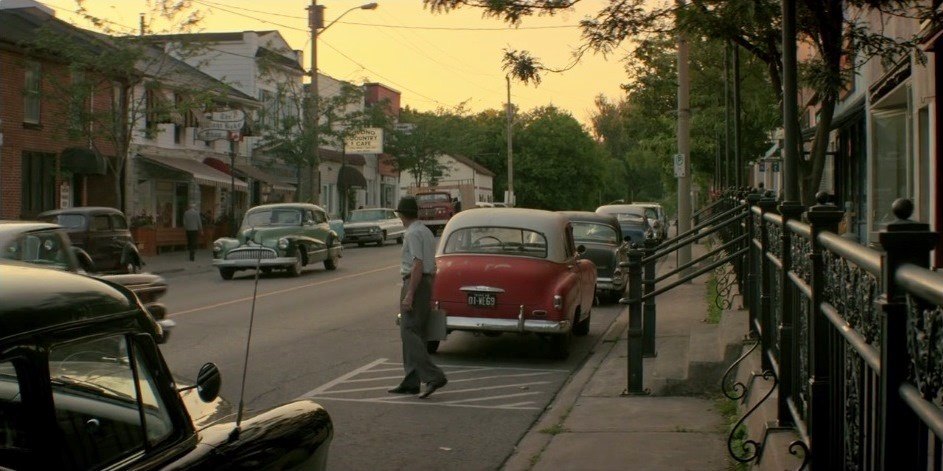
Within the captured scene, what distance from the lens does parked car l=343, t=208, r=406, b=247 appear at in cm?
4431

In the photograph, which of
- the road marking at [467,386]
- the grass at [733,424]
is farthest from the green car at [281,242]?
the grass at [733,424]

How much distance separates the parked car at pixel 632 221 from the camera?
1022 inches

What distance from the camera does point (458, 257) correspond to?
12828 mm

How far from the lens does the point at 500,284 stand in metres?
12.3

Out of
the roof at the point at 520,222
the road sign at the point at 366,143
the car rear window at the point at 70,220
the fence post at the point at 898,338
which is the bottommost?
the fence post at the point at 898,338

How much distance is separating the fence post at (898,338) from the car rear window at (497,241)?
10007mm

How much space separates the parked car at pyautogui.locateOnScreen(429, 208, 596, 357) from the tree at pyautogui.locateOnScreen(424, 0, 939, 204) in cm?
234

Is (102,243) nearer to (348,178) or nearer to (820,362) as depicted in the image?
(820,362)

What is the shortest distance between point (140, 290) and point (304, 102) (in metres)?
36.9

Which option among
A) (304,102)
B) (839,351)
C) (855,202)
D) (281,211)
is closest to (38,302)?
(839,351)

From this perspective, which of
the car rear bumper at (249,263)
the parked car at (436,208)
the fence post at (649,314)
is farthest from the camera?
the parked car at (436,208)

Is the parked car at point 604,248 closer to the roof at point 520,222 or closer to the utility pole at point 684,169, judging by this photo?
the utility pole at point 684,169

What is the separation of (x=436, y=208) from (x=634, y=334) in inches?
1754

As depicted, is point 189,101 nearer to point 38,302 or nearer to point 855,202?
point 855,202
